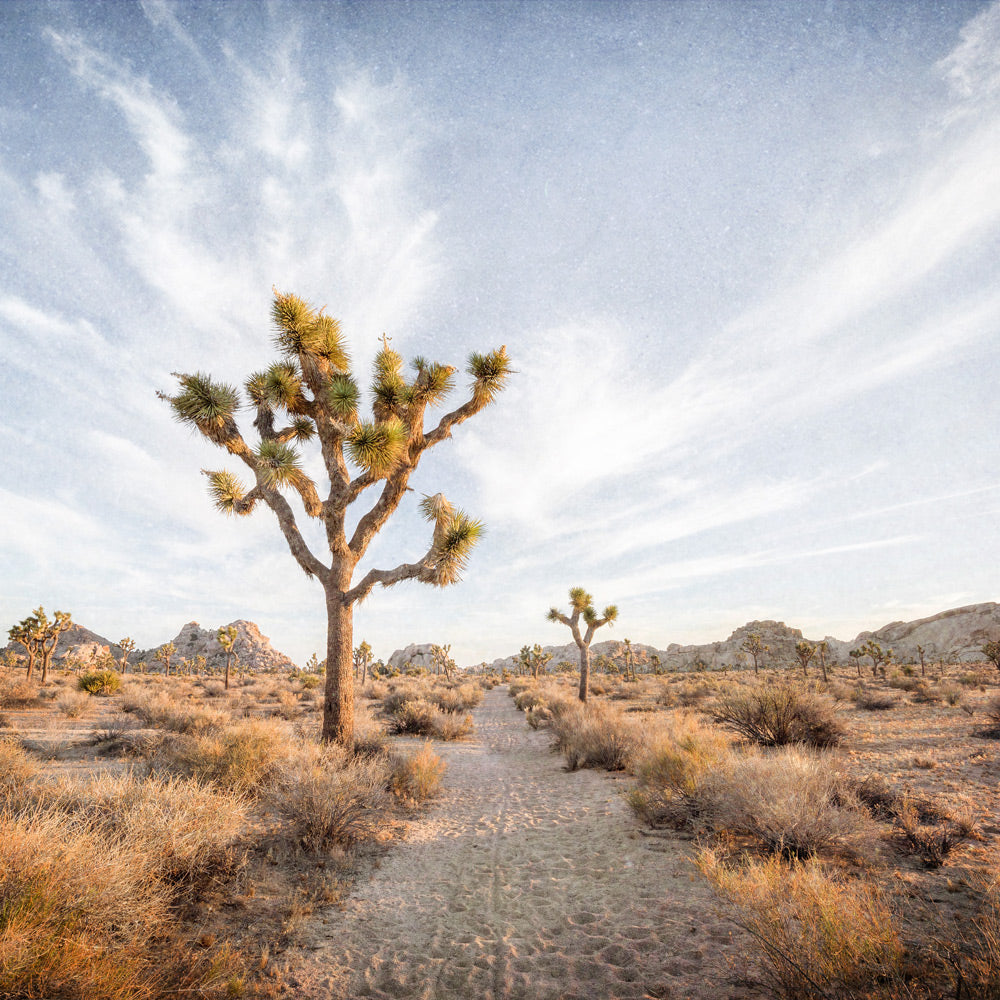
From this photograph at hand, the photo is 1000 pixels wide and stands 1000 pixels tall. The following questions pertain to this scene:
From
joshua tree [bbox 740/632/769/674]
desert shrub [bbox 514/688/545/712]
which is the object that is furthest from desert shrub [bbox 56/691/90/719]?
joshua tree [bbox 740/632/769/674]

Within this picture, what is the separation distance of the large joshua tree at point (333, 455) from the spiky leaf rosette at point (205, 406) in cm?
2

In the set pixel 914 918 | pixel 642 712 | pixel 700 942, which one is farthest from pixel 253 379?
pixel 642 712

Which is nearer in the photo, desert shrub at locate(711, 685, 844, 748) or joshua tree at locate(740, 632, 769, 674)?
desert shrub at locate(711, 685, 844, 748)

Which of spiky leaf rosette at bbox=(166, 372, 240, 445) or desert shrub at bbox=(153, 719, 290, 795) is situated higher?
spiky leaf rosette at bbox=(166, 372, 240, 445)

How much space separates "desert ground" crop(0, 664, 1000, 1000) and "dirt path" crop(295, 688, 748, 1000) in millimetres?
25

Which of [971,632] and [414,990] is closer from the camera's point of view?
[414,990]

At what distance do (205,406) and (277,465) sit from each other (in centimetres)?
182

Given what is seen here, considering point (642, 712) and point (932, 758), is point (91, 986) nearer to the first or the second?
point (932, 758)

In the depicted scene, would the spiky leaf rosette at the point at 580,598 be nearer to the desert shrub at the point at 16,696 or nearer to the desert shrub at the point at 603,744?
the desert shrub at the point at 603,744

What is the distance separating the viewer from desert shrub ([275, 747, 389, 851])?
18.7 ft

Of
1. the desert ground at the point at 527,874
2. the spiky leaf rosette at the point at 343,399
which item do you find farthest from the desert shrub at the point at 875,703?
the spiky leaf rosette at the point at 343,399

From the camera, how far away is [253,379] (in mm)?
10398

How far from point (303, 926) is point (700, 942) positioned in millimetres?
3323

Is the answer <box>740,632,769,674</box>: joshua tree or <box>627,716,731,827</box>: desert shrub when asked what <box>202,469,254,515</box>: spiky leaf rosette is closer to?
<box>627,716,731,827</box>: desert shrub
